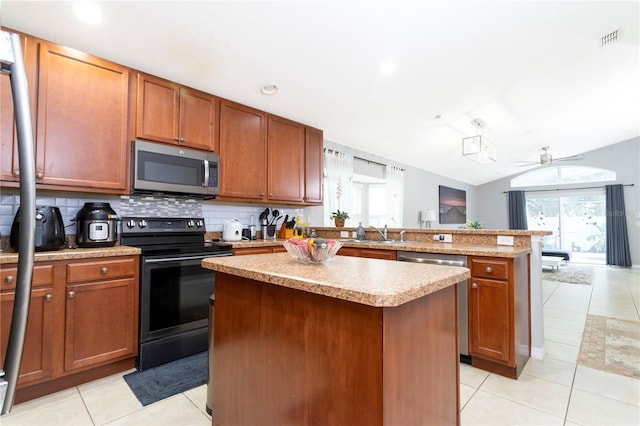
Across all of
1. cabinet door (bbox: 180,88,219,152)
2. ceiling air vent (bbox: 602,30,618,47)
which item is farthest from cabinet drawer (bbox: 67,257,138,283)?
ceiling air vent (bbox: 602,30,618,47)

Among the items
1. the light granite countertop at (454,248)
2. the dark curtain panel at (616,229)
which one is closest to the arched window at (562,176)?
the dark curtain panel at (616,229)

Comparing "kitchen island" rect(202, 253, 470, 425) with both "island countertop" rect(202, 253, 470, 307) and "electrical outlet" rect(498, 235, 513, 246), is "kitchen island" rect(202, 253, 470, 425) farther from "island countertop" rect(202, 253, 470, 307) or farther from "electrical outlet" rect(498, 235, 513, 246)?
"electrical outlet" rect(498, 235, 513, 246)

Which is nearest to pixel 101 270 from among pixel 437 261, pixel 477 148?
pixel 437 261

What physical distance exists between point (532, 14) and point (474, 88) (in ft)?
3.87

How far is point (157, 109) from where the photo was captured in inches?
103

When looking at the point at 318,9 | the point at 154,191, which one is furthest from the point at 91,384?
the point at 318,9

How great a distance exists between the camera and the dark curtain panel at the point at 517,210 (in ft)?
30.1

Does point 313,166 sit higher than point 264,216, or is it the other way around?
point 313,166

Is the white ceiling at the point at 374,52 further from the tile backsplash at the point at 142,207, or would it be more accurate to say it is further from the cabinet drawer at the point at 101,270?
the cabinet drawer at the point at 101,270

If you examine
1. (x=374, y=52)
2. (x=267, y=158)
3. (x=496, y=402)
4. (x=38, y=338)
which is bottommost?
(x=496, y=402)

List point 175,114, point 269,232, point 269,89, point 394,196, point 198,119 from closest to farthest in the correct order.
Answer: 1. point 175,114
2. point 198,119
3. point 269,89
4. point 269,232
5. point 394,196

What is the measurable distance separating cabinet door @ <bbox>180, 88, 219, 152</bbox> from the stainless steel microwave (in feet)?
0.27

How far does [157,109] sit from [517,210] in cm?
985

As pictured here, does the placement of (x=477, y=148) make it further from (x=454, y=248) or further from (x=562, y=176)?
(x=562, y=176)
